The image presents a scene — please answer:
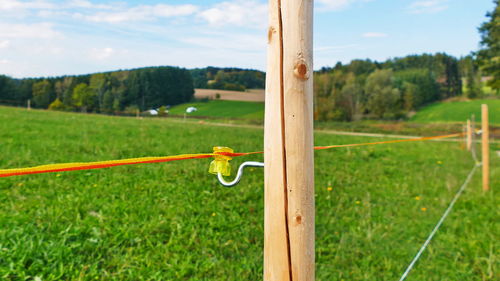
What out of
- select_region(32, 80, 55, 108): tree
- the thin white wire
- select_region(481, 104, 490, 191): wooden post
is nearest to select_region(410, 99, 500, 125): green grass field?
the thin white wire

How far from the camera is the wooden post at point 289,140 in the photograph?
113cm

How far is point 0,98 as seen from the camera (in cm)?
1680

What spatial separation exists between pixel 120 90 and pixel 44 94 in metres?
10.8

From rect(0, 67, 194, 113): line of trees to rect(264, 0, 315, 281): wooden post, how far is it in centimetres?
353

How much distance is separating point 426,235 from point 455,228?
47cm

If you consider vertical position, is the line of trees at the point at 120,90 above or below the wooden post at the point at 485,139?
above

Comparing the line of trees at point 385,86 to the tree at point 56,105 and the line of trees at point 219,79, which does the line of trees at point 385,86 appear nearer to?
the tree at point 56,105

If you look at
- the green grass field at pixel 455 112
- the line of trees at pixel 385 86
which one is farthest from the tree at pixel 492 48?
the line of trees at pixel 385 86

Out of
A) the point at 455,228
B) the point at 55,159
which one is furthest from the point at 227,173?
the point at 55,159

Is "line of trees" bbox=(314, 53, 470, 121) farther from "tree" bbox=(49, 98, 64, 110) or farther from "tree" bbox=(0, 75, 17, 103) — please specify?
"tree" bbox=(0, 75, 17, 103)

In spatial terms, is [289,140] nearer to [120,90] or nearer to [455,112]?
[120,90]

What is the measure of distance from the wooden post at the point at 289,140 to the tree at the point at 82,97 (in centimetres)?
1296

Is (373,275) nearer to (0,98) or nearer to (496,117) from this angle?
(0,98)

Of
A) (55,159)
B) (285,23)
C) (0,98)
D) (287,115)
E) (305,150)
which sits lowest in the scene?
(55,159)
